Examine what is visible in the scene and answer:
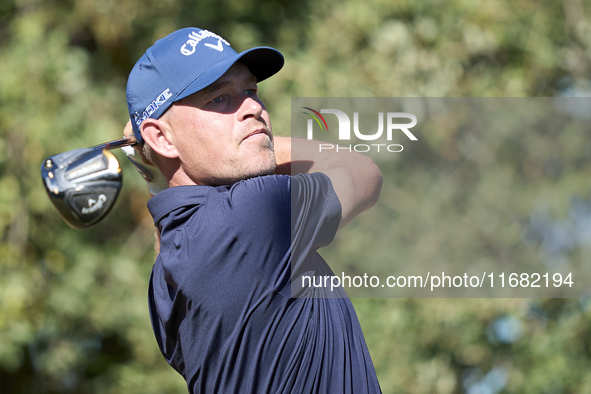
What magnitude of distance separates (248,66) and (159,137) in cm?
32

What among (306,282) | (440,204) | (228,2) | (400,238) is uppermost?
(228,2)

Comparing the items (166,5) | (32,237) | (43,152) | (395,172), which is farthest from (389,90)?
(32,237)

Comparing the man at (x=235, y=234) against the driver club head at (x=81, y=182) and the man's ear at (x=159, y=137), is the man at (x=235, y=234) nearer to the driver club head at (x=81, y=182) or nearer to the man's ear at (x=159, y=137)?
the man's ear at (x=159, y=137)

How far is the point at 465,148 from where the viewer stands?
507cm

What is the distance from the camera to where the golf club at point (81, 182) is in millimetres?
2113

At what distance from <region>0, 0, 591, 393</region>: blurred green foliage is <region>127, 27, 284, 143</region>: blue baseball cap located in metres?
3.13

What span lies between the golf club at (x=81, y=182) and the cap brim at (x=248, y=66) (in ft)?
1.88

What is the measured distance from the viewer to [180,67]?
1.70 meters

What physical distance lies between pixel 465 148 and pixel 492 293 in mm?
1171

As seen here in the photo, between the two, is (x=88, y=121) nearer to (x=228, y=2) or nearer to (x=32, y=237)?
(x=32, y=237)

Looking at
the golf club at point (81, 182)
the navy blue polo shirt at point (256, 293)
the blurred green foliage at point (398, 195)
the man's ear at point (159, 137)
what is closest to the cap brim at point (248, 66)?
the man's ear at point (159, 137)

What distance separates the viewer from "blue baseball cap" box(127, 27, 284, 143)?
65.8 inches

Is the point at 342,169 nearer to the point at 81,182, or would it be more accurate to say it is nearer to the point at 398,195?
the point at 81,182

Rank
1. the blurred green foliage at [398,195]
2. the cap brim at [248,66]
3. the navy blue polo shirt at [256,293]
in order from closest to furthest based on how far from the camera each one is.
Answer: the navy blue polo shirt at [256,293], the cap brim at [248,66], the blurred green foliage at [398,195]
